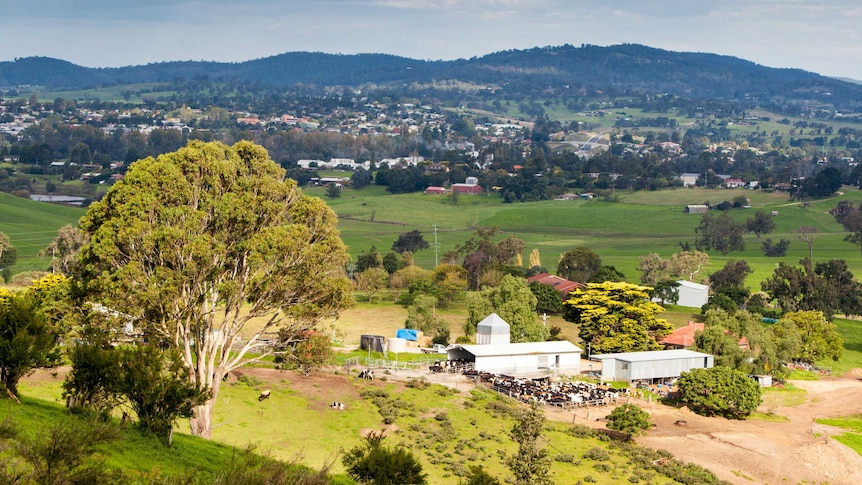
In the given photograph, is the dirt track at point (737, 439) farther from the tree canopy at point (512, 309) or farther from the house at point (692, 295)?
the house at point (692, 295)

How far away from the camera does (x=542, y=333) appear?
6091cm

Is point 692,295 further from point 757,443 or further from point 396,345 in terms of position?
point 757,443

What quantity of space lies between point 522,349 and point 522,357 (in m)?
0.75

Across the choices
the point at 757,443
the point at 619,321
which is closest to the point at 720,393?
the point at 757,443

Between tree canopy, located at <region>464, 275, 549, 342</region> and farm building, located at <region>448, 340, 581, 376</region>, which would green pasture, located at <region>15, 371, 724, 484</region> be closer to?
farm building, located at <region>448, 340, 581, 376</region>

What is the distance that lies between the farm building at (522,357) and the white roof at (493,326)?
182 cm

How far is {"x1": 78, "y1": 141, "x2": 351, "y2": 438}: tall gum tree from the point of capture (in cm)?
3111

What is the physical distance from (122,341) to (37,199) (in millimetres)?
137760

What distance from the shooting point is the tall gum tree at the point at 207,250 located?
102 feet

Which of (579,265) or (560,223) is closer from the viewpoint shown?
(579,265)

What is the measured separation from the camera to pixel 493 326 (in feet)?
190

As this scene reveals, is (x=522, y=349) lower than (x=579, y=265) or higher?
higher

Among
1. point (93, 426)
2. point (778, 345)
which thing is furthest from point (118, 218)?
point (778, 345)

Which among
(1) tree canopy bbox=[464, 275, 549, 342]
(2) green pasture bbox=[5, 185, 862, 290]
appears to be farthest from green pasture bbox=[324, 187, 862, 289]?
(1) tree canopy bbox=[464, 275, 549, 342]
